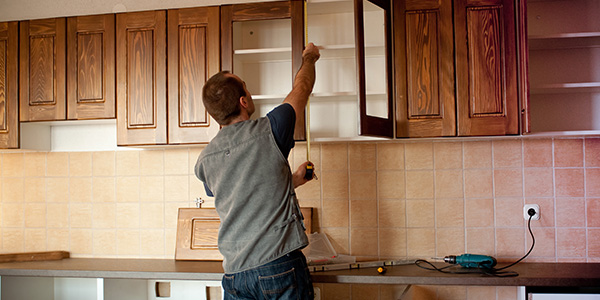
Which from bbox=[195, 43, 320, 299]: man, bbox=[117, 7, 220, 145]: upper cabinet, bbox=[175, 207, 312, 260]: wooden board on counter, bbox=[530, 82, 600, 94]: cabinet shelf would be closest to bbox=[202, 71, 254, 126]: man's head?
bbox=[195, 43, 320, 299]: man

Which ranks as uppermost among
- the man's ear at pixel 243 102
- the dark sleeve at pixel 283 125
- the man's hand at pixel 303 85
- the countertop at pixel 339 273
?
the man's hand at pixel 303 85

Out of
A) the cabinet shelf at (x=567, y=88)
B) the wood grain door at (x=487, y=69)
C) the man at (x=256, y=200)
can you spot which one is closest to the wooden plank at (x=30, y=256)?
the man at (x=256, y=200)

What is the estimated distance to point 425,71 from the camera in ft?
7.84

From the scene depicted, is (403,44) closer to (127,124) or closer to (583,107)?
(583,107)

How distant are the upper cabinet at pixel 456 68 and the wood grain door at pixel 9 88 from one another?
1.96m

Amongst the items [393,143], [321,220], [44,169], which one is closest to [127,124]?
[44,169]

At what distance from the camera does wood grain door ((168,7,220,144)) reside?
8.34 ft

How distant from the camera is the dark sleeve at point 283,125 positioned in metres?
1.79

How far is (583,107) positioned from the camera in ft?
8.39

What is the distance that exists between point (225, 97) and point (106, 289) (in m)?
1.24

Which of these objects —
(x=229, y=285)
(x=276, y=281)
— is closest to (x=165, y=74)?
(x=229, y=285)

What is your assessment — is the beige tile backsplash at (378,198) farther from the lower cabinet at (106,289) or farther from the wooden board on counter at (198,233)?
the lower cabinet at (106,289)

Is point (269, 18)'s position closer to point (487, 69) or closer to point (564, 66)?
point (487, 69)

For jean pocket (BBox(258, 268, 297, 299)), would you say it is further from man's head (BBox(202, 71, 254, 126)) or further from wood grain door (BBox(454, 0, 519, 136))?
wood grain door (BBox(454, 0, 519, 136))
